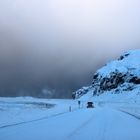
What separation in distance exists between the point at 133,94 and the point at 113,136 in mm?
175231

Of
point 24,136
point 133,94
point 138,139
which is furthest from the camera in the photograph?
point 133,94

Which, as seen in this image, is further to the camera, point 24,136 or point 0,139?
point 24,136

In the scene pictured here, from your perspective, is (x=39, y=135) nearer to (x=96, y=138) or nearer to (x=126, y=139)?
(x=96, y=138)

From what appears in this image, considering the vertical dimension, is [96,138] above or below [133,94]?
below

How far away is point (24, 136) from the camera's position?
15.1 m

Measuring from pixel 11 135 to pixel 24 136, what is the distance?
26.1 inches

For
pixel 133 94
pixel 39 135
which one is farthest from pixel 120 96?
pixel 39 135

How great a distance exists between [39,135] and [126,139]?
12.1 feet

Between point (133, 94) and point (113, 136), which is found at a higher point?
point (133, 94)

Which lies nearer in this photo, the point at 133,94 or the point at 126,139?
the point at 126,139

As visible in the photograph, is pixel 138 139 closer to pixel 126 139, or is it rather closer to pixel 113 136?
pixel 126 139

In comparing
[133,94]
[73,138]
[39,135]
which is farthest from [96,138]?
[133,94]

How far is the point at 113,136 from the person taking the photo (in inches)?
601

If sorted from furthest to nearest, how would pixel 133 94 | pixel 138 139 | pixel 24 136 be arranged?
pixel 133 94 < pixel 24 136 < pixel 138 139
